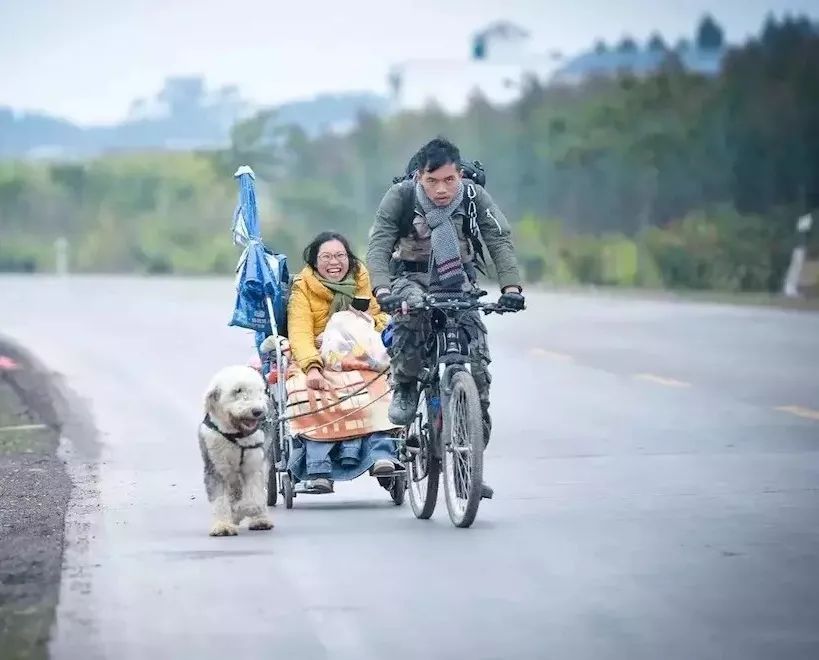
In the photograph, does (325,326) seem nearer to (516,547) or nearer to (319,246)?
(319,246)

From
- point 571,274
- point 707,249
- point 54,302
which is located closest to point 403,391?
point 54,302

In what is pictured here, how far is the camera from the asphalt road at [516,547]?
8750mm

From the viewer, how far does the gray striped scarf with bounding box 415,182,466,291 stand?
11.9m

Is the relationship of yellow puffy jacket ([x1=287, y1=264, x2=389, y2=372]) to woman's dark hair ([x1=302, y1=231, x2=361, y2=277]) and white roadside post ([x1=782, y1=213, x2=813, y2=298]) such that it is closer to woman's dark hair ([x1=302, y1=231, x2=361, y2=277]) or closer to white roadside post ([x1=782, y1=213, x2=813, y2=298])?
woman's dark hair ([x1=302, y1=231, x2=361, y2=277])

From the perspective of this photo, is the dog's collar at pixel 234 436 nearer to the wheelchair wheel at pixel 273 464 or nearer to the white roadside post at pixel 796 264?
the wheelchair wheel at pixel 273 464

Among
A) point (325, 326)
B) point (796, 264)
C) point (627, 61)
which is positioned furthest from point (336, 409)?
point (627, 61)

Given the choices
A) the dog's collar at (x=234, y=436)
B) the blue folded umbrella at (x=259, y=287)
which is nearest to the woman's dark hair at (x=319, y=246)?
the blue folded umbrella at (x=259, y=287)

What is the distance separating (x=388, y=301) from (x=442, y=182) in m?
0.65

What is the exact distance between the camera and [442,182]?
39.2ft

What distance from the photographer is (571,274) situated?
208 feet

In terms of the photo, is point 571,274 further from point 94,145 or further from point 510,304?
point 94,145

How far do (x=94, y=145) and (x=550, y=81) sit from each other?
54.0 metres

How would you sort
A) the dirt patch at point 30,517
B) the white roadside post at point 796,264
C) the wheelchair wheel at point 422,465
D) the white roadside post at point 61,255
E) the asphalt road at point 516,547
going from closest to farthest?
1. the asphalt road at point 516,547
2. the dirt patch at point 30,517
3. the wheelchair wheel at point 422,465
4. the white roadside post at point 796,264
5. the white roadside post at point 61,255

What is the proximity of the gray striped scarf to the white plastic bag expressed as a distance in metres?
1.20
